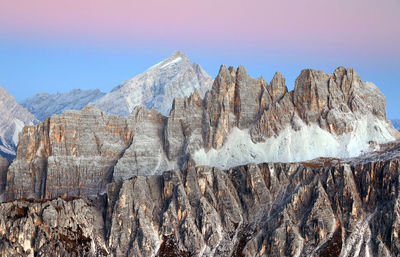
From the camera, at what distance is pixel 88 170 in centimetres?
19375

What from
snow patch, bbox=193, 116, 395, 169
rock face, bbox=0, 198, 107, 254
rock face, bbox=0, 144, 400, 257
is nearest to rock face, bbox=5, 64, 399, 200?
snow patch, bbox=193, 116, 395, 169

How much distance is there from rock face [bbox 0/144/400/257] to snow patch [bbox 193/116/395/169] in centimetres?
1555

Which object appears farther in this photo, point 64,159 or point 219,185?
point 64,159

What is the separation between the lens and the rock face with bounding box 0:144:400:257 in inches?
5891

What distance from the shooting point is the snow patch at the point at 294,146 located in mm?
188750

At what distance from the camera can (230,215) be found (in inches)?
6471

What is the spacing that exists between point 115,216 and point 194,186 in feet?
69.8

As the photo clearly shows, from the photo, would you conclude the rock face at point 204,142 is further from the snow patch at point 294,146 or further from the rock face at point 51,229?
→ the rock face at point 51,229

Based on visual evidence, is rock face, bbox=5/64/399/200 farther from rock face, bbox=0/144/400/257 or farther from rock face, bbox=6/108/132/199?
rock face, bbox=0/144/400/257

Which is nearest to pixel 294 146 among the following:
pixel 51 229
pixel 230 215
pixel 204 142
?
pixel 204 142

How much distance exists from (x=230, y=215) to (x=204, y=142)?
3591cm

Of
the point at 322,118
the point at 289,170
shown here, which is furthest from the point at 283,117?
the point at 289,170

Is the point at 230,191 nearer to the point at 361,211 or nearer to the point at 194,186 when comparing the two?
the point at 194,186

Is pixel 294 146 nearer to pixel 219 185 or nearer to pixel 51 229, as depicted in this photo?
pixel 219 185
